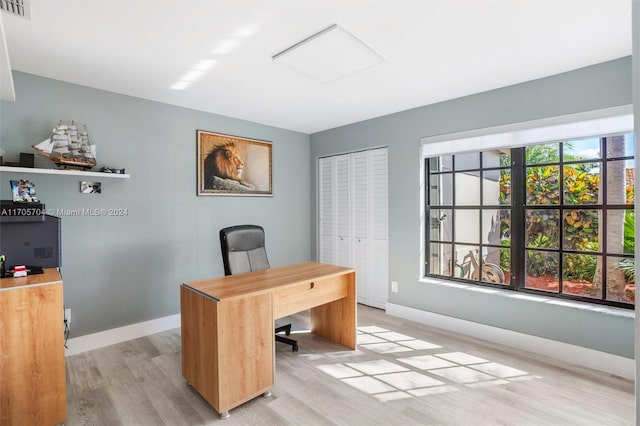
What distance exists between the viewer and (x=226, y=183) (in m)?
3.79

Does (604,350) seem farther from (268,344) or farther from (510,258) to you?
(268,344)

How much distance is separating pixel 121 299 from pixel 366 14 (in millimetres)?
3245

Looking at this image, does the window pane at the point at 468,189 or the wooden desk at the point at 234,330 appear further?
the window pane at the point at 468,189

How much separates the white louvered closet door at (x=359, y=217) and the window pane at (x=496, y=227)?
1112mm

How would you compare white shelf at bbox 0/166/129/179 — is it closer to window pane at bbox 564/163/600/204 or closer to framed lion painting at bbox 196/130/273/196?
framed lion painting at bbox 196/130/273/196

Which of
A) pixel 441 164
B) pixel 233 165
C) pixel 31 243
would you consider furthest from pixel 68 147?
pixel 441 164

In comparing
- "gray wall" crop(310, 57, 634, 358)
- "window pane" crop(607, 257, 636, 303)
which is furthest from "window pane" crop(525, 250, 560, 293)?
"window pane" crop(607, 257, 636, 303)

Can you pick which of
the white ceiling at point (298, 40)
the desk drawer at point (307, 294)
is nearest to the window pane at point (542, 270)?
the white ceiling at point (298, 40)

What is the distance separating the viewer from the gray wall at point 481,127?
2430 millimetres

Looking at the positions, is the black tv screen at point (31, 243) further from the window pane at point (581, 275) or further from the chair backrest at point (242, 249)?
the window pane at point (581, 275)

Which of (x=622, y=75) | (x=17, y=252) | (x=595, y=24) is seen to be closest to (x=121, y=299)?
(x=17, y=252)

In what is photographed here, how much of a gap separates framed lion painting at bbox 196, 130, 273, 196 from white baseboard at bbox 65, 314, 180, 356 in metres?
1.46

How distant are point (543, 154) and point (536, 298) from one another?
4.33ft

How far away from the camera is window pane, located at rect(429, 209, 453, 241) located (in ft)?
11.4
